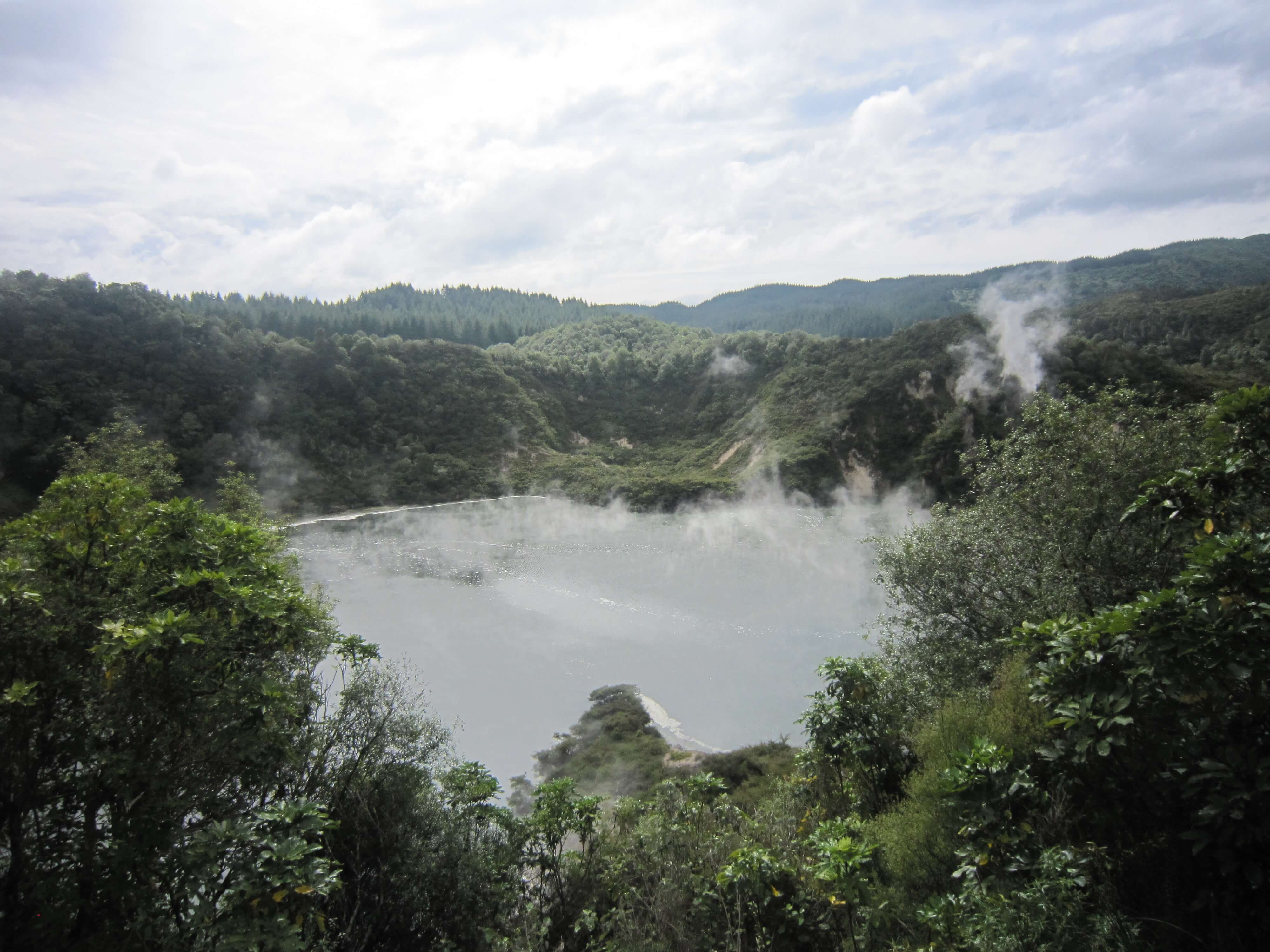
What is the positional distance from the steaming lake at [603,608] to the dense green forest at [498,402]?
358 inches

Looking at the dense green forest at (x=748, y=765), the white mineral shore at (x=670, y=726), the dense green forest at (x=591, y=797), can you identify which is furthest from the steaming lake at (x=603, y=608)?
the dense green forest at (x=591, y=797)

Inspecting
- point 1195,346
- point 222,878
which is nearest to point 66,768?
point 222,878

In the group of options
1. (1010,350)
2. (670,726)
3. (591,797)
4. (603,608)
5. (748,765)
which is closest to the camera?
(591,797)

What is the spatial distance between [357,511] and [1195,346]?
9378cm

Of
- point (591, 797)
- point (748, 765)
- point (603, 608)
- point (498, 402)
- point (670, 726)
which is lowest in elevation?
point (670, 726)

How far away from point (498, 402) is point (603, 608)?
50.0 meters

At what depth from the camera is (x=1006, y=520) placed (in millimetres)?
16984

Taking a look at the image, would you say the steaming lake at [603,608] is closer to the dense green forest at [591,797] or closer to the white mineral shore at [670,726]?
the white mineral shore at [670,726]

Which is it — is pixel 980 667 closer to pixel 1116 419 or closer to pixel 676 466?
pixel 1116 419

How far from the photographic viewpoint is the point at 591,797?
1189cm

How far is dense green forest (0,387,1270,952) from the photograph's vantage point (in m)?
5.97

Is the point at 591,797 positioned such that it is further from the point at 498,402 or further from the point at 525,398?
the point at 525,398

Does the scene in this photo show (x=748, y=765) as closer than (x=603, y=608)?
Yes

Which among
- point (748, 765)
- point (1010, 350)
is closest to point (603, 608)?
point (748, 765)
